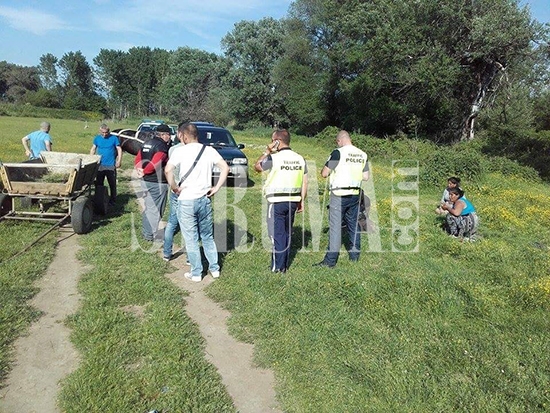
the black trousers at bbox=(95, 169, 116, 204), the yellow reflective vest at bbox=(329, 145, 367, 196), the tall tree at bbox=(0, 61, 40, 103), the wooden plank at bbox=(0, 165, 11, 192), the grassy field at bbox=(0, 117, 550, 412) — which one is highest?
the tall tree at bbox=(0, 61, 40, 103)

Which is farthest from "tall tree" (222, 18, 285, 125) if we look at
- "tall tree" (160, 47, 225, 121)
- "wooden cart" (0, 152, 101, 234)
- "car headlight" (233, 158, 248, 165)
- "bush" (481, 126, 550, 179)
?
"wooden cart" (0, 152, 101, 234)

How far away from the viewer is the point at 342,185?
6.64 m

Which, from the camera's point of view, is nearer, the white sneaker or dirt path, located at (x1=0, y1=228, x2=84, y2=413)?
dirt path, located at (x1=0, y1=228, x2=84, y2=413)

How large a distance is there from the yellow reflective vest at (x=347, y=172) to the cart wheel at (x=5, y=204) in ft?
18.5

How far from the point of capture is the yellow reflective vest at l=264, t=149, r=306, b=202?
616 centimetres

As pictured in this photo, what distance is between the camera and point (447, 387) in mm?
3803

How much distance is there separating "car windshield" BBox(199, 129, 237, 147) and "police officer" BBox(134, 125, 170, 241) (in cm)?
692

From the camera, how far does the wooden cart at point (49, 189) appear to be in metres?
7.56

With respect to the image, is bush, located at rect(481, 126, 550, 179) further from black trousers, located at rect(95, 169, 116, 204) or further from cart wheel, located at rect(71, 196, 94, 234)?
cart wheel, located at rect(71, 196, 94, 234)

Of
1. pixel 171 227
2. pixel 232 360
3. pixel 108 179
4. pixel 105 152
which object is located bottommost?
pixel 232 360

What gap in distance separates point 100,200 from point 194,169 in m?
4.10

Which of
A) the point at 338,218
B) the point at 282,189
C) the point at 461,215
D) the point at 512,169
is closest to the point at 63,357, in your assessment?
the point at 282,189

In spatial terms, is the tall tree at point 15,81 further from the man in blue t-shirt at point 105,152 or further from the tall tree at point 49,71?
the man in blue t-shirt at point 105,152

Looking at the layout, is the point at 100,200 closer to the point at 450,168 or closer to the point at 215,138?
the point at 215,138
